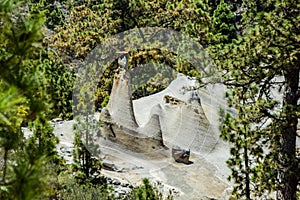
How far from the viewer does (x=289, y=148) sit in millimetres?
4016

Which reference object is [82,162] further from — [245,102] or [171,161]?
[245,102]

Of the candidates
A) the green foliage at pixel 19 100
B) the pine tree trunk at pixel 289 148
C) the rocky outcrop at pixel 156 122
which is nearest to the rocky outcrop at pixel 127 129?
the rocky outcrop at pixel 156 122

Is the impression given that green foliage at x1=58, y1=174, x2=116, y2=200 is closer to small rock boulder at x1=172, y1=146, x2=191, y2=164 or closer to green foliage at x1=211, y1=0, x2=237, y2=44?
small rock boulder at x1=172, y1=146, x2=191, y2=164

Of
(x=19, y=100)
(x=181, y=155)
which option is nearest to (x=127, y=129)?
(x=181, y=155)

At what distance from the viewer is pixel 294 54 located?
367 cm

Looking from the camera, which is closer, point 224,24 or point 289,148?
point 289,148

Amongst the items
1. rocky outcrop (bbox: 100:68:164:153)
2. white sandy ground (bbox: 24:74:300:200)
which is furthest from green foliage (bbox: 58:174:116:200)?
rocky outcrop (bbox: 100:68:164:153)

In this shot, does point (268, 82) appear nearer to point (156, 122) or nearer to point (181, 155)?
point (181, 155)

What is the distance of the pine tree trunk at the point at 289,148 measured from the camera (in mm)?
A: 3848

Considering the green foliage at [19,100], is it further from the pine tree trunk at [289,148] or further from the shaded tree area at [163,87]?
the pine tree trunk at [289,148]

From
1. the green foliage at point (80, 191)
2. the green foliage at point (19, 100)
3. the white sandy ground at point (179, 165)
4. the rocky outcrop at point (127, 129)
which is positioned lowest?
the white sandy ground at point (179, 165)

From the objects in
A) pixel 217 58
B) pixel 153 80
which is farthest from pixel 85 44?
pixel 217 58

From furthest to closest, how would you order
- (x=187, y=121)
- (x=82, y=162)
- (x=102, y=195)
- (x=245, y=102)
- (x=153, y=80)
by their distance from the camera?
1. (x=153, y=80)
2. (x=187, y=121)
3. (x=82, y=162)
4. (x=102, y=195)
5. (x=245, y=102)

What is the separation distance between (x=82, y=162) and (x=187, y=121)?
8.55 ft
